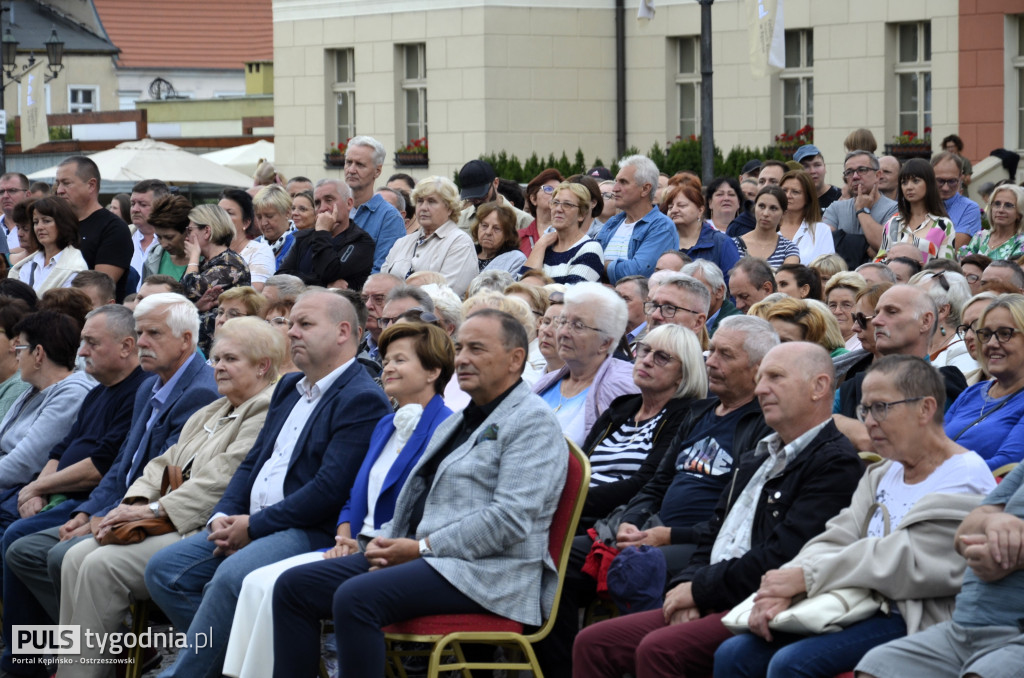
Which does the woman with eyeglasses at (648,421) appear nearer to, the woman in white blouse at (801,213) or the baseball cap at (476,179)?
the woman in white blouse at (801,213)

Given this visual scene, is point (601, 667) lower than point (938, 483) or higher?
lower

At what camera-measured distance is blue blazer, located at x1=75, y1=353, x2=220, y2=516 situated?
6969 mm

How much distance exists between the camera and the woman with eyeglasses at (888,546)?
4551 millimetres

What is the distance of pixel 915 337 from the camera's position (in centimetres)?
607

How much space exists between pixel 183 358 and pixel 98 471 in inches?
28.6

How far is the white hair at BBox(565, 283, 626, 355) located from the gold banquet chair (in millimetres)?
1164

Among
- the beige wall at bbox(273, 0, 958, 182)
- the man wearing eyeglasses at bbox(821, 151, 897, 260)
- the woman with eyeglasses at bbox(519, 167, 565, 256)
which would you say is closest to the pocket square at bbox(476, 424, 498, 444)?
the woman with eyeglasses at bbox(519, 167, 565, 256)

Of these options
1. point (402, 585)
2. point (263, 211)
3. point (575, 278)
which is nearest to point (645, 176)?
point (575, 278)

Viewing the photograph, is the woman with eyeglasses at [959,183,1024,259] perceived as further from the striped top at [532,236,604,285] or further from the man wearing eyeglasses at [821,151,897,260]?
the striped top at [532,236,604,285]

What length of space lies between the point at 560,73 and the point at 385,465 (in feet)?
56.2

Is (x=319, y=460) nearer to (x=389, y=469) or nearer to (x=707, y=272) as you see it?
(x=389, y=469)

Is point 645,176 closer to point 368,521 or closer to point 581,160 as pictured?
point 368,521

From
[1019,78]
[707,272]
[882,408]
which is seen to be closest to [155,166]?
[1019,78]

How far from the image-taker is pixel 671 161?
1988cm
